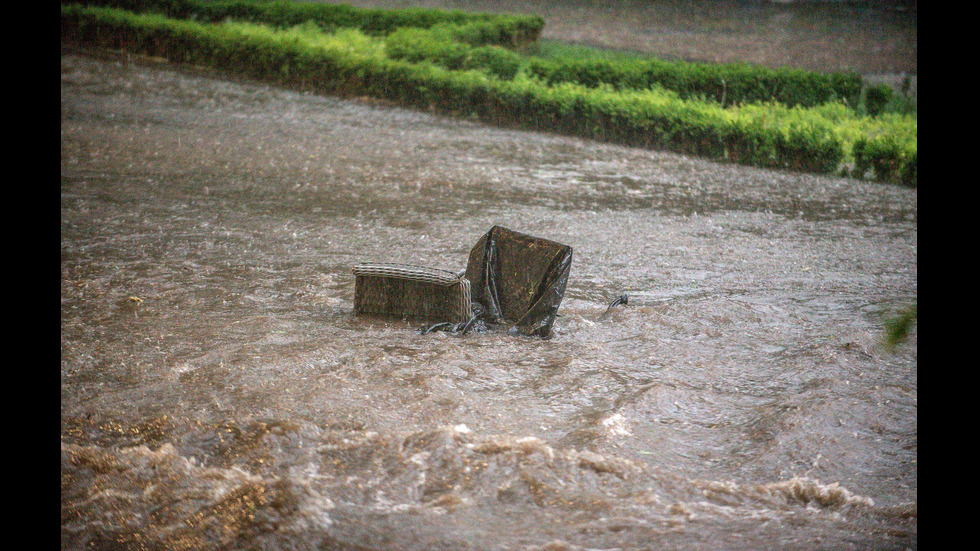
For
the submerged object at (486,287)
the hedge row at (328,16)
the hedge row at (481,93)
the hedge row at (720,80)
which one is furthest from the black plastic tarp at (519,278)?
the hedge row at (328,16)

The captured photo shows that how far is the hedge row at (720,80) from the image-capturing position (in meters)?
13.5

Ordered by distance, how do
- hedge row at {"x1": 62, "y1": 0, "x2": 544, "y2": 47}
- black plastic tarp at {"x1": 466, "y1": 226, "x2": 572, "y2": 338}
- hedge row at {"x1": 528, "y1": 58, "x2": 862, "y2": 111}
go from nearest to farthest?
black plastic tarp at {"x1": 466, "y1": 226, "x2": 572, "y2": 338}, hedge row at {"x1": 528, "y1": 58, "x2": 862, "y2": 111}, hedge row at {"x1": 62, "y1": 0, "x2": 544, "y2": 47}

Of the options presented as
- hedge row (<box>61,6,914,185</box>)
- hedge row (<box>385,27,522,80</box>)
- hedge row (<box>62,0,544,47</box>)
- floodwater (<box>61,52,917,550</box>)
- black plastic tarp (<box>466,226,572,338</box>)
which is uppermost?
hedge row (<box>62,0,544,47</box>)

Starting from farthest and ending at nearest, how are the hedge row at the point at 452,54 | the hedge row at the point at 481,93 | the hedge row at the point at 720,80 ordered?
the hedge row at the point at 452,54 → the hedge row at the point at 720,80 → the hedge row at the point at 481,93

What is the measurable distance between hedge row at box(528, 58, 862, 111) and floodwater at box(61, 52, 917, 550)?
4.67 meters

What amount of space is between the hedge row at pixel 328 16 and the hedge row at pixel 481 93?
1.25 metres

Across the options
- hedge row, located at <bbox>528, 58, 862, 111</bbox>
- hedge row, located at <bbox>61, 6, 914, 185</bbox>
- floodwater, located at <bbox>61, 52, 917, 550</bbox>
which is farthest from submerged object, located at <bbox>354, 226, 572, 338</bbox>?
hedge row, located at <bbox>528, 58, 862, 111</bbox>

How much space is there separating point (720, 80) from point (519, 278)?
9659 mm

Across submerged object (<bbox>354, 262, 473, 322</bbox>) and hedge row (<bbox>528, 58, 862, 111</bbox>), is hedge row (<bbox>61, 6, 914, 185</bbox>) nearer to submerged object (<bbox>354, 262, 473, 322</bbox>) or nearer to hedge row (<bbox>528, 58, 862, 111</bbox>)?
hedge row (<bbox>528, 58, 862, 111</bbox>)

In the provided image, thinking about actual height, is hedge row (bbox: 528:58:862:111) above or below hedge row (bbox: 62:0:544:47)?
below

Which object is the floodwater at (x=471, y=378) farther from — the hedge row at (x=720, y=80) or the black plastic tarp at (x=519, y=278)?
the hedge row at (x=720, y=80)

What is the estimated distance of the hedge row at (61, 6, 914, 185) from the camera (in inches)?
443

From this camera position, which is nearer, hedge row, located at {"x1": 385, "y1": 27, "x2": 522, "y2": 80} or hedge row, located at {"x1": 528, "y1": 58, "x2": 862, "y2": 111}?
hedge row, located at {"x1": 528, "y1": 58, "x2": 862, "y2": 111}

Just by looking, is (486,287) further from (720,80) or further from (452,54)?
(452,54)
